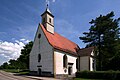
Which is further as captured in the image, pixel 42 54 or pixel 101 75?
pixel 42 54

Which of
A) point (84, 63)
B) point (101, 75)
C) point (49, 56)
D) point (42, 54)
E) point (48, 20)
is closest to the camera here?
point (101, 75)

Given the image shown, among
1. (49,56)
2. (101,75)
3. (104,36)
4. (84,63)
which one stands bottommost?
(101,75)

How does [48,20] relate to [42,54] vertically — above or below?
above

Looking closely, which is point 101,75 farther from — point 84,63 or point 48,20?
point 48,20

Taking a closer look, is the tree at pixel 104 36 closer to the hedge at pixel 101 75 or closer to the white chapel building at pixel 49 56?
the white chapel building at pixel 49 56

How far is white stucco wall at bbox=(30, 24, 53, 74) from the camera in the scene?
29141 mm

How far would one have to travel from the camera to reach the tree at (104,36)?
35000 millimetres

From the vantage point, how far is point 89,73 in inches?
1144

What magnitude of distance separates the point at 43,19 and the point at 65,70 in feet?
39.1

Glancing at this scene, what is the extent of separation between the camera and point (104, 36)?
35875 millimetres

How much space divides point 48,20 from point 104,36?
13.6 metres

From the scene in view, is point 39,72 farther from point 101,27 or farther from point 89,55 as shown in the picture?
point 101,27

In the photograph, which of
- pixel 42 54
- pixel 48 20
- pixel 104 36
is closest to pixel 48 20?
pixel 48 20

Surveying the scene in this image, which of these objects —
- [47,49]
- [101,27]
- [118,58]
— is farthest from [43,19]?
[118,58]
